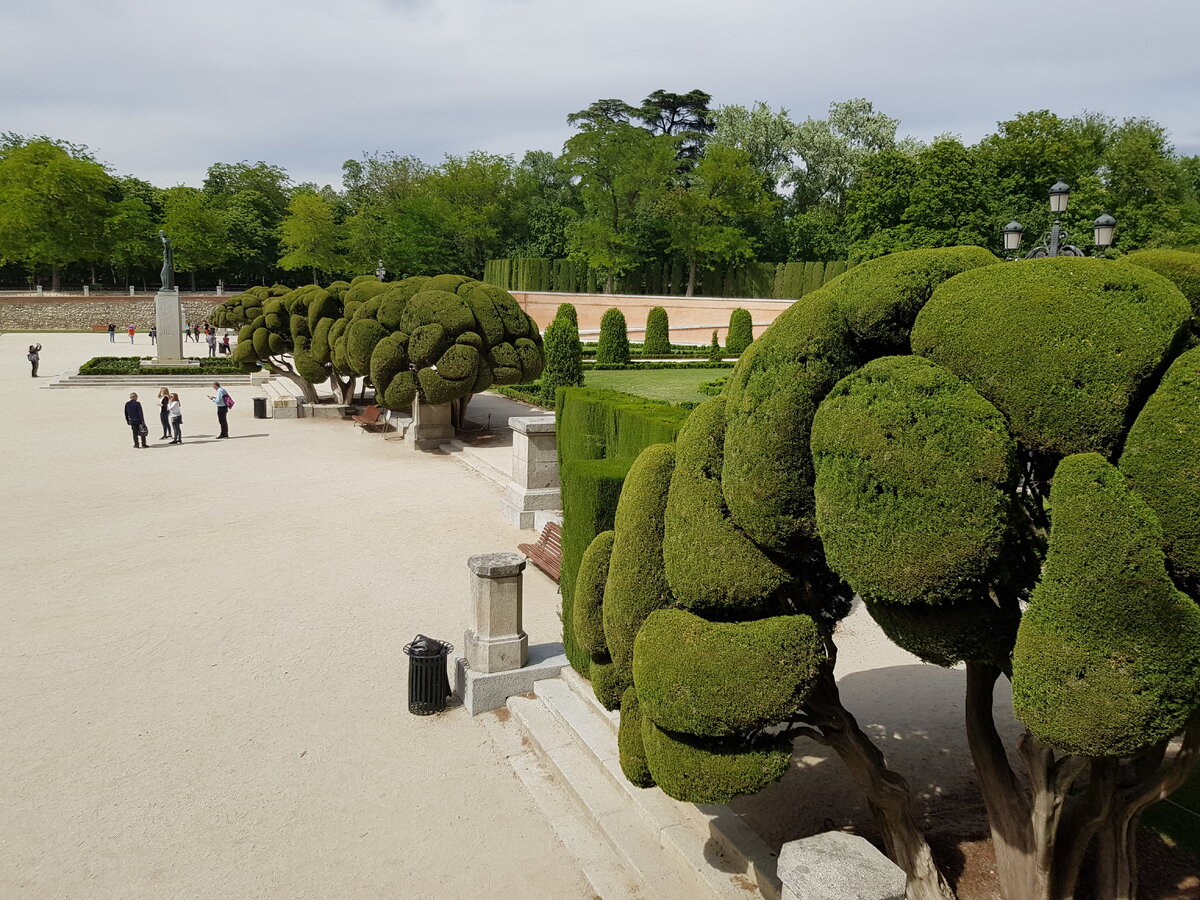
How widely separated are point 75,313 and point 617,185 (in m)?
39.8

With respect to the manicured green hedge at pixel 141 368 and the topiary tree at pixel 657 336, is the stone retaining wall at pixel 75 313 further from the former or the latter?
the topiary tree at pixel 657 336

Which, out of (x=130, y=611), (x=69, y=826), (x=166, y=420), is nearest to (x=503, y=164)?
(x=166, y=420)

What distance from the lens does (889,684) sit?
809cm

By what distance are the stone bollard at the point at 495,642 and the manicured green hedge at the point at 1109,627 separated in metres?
5.29

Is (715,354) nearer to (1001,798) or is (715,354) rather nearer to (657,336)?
(657,336)

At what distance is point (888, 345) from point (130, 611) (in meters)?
9.25

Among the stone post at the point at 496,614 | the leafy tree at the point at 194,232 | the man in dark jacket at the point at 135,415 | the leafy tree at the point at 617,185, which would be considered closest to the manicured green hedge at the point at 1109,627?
the stone post at the point at 496,614

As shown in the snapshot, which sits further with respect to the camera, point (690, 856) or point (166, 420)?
point (166, 420)

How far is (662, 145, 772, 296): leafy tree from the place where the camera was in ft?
162

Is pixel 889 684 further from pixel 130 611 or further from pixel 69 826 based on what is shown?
pixel 130 611

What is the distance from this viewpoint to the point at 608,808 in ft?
19.5

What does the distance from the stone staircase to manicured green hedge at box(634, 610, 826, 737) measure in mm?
1746

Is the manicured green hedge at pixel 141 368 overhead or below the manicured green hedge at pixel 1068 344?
below

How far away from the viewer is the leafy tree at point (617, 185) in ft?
165
